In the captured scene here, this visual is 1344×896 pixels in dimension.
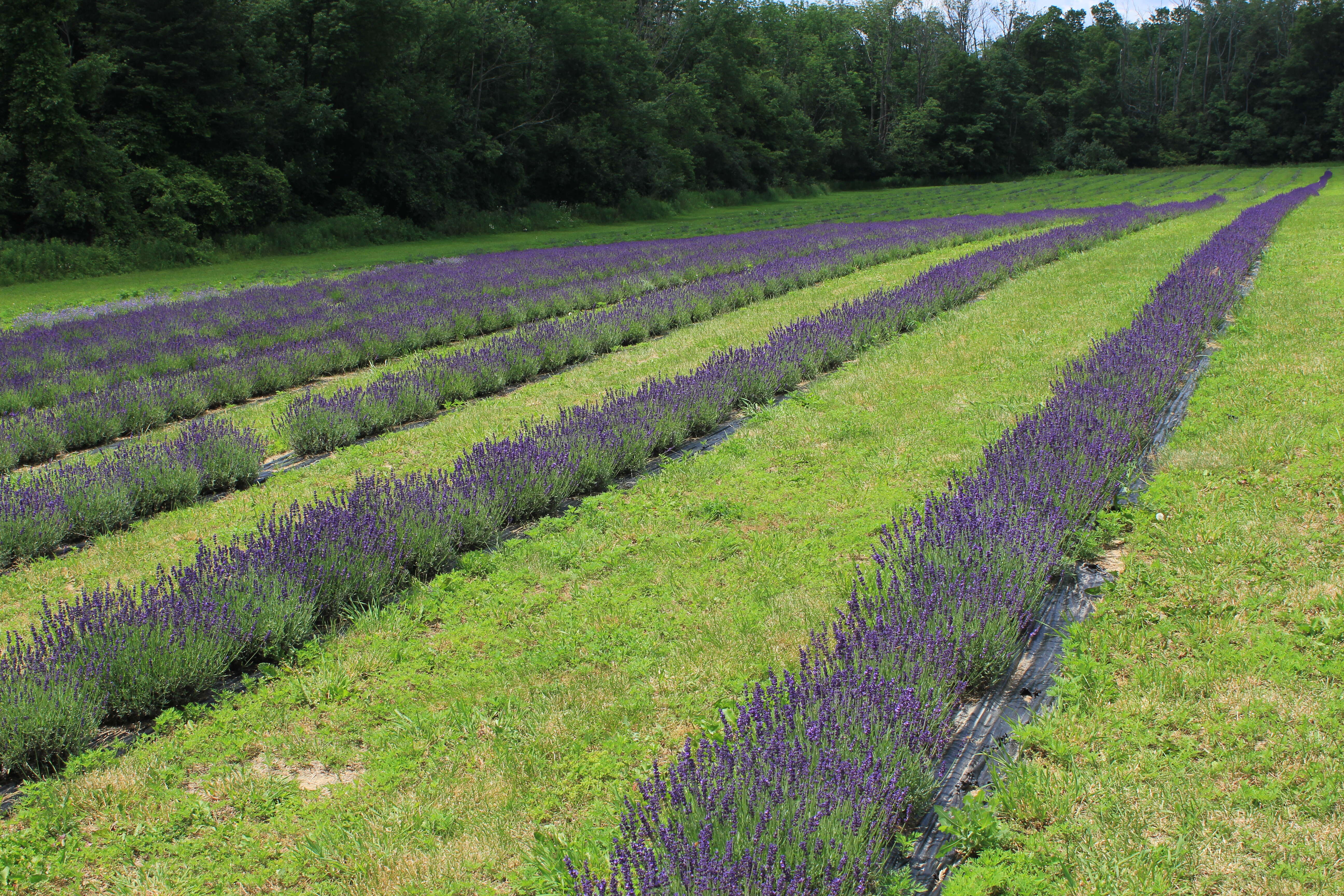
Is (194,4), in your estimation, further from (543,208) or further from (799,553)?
(799,553)

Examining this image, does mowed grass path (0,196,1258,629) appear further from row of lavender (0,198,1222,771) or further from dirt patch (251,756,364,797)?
dirt patch (251,756,364,797)

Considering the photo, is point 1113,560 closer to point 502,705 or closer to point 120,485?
point 502,705

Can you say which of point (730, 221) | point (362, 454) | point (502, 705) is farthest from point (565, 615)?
point (730, 221)

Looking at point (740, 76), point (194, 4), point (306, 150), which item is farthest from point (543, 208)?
point (740, 76)

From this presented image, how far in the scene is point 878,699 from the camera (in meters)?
2.89

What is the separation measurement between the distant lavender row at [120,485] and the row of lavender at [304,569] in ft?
3.61

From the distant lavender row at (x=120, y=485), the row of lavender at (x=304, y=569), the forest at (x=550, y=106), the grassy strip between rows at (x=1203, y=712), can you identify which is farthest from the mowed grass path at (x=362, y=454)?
the forest at (x=550, y=106)

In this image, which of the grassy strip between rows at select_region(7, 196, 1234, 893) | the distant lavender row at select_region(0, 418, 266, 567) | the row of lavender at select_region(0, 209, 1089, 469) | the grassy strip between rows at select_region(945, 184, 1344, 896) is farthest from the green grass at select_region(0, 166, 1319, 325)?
the grassy strip between rows at select_region(945, 184, 1344, 896)

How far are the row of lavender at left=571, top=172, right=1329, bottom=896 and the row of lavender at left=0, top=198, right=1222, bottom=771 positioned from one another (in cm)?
232

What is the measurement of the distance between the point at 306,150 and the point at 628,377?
27672 millimetres

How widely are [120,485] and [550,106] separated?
3983cm

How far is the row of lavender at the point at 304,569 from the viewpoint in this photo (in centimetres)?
356

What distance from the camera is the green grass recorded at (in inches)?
795

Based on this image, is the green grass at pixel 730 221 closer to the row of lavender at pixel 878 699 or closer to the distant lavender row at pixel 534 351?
the distant lavender row at pixel 534 351
